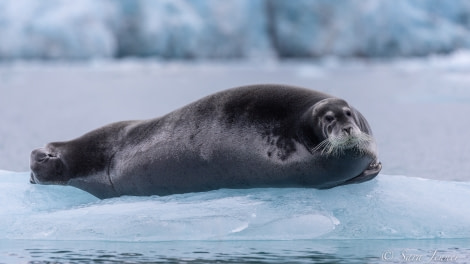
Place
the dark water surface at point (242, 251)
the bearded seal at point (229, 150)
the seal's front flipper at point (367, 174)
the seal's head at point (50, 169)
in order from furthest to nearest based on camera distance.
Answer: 1. the seal's head at point (50, 169)
2. the seal's front flipper at point (367, 174)
3. the bearded seal at point (229, 150)
4. the dark water surface at point (242, 251)

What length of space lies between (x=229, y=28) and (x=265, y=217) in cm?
2432

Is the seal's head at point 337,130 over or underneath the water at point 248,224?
over

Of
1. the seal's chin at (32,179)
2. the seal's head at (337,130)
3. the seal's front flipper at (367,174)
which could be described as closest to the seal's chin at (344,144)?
the seal's head at (337,130)

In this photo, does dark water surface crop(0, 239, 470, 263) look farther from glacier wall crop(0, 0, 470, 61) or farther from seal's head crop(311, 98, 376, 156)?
glacier wall crop(0, 0, 470, 61)

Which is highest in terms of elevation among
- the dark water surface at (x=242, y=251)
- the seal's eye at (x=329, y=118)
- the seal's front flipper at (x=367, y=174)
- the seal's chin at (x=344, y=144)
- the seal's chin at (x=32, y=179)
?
the seal's eye at (x=329, y=118)

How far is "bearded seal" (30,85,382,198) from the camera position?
4.36 metres

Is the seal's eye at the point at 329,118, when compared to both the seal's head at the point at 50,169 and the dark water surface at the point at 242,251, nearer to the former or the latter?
the dark water surface at the point at 242,251

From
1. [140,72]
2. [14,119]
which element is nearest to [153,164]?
[14,119]

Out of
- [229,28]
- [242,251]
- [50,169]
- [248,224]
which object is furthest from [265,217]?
[229,28]

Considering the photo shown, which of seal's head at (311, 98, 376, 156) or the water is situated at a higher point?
seal's head at (311, 98, 376, 156)

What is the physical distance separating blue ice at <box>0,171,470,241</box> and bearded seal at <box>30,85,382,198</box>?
11 centimetres

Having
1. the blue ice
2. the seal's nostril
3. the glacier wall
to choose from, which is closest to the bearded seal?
the seal's nostril

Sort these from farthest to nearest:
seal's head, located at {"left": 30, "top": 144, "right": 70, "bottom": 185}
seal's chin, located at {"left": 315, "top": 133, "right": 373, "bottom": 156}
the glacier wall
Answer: the glacier wall < seal's head, located at {"left": 30, "top": 144, "right": 70, "bottom": 185} < seal's chin, located at {"left": 315, "top": 133, "right": 373, "bottom": 156}

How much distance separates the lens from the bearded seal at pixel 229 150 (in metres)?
4.36
